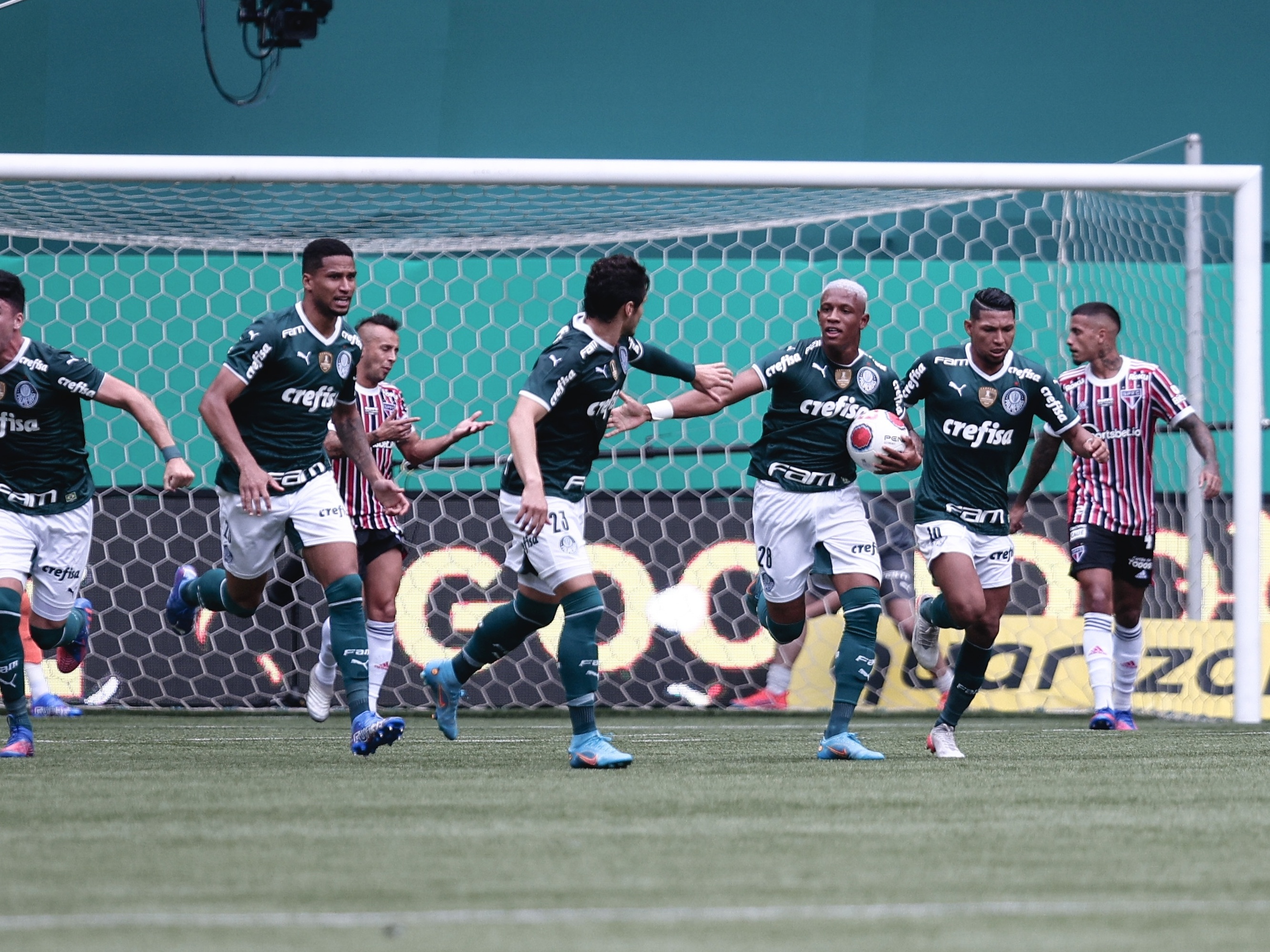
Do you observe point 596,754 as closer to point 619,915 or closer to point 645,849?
point 645,849

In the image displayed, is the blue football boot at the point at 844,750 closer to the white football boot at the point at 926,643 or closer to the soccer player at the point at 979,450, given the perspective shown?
the soccer player at the point at 979,450

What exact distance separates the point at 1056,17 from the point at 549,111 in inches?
162

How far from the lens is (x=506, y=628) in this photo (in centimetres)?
668

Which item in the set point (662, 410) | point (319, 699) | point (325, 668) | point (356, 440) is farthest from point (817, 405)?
point (319, 699)

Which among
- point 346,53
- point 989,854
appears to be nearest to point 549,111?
point 346,53

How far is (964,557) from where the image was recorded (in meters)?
6.81

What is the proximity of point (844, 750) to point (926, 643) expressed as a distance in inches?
99.0

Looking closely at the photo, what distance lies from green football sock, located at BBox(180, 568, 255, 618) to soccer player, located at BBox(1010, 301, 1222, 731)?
147 inches

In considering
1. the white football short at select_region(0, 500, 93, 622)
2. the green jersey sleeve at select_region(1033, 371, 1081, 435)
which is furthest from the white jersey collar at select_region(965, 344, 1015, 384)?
the white football short at select_region(0, 500, 93, 622)

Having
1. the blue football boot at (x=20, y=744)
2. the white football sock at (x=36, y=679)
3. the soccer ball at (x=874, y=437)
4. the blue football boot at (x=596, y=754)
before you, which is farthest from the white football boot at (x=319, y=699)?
the soccer ball at (x=874, y=437)

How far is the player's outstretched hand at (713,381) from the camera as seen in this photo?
6809mm

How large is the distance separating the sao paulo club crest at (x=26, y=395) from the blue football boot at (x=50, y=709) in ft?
10.3

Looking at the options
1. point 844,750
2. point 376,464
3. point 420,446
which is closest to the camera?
point 844,750

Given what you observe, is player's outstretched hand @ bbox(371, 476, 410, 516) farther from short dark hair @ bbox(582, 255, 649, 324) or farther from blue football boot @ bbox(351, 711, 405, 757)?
short dark hair @ bbox(582, 255, 649, 324)
